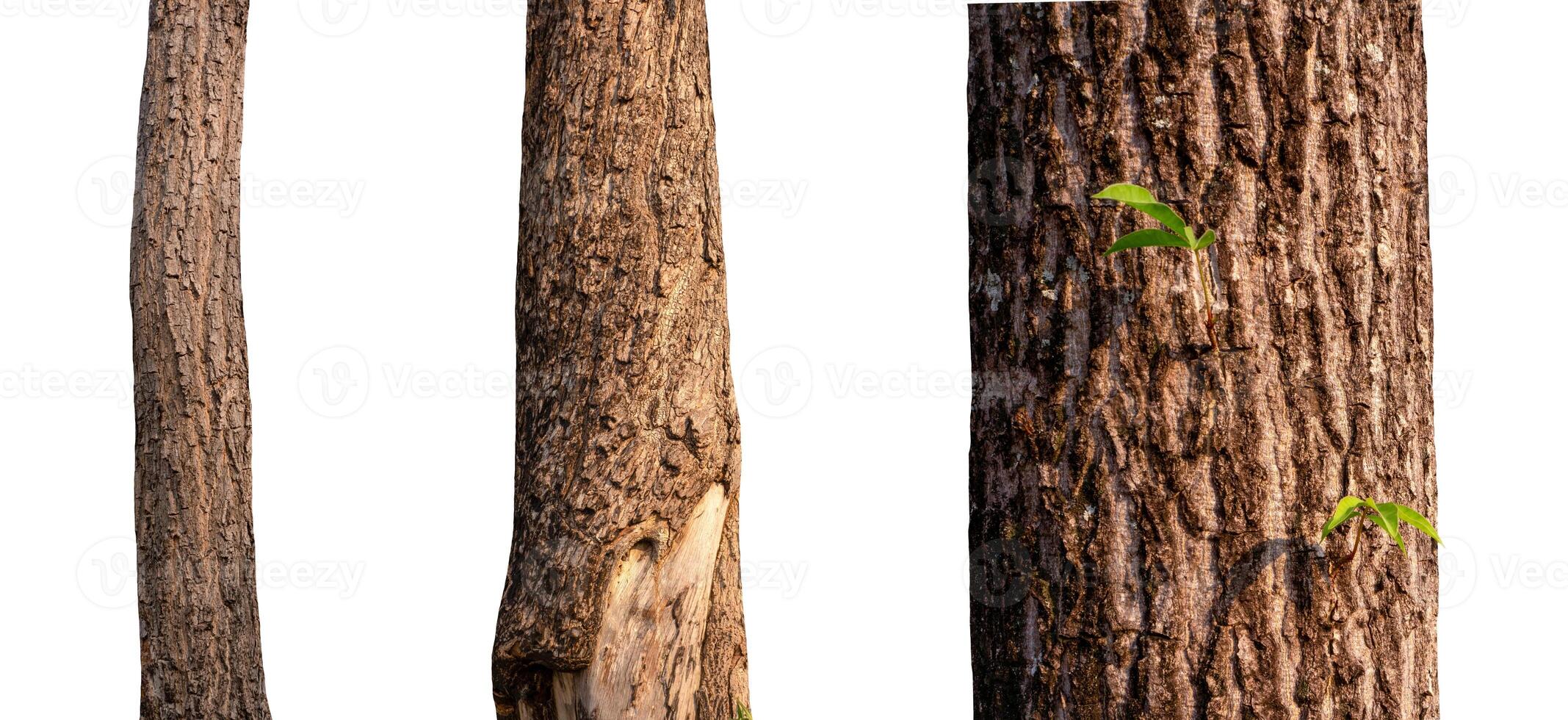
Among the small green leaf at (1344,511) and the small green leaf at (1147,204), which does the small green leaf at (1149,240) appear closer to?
the small green leaf at (1147,204)

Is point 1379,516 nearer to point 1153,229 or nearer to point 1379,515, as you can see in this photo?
point 1379,515

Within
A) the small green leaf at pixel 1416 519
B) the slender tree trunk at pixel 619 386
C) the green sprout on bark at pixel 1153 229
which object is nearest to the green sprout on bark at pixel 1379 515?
the small green leaf at pixel 1416 519

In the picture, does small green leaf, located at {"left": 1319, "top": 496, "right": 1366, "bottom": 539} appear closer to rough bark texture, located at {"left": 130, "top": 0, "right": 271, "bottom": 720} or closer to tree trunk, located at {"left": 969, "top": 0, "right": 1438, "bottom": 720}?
tree trunk, located at {"left": 969, "top": 0, "right": 1438, "bottom": 720}

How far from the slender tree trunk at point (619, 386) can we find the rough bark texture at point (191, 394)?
2123mm

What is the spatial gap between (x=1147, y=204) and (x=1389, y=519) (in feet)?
1.98

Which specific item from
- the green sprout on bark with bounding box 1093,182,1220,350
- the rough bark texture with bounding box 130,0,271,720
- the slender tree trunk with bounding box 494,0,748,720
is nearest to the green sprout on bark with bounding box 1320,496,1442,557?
the green sprout on bark with bounding box 1093,182,1220,350

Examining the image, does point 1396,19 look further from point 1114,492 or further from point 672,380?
point 672,380

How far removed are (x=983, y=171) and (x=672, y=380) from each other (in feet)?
7.88

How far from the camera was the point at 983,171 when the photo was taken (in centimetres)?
229

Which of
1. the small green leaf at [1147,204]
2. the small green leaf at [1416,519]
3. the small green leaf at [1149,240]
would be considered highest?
the small green leaf at [1147,204]

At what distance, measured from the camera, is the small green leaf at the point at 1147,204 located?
1999 millimetres

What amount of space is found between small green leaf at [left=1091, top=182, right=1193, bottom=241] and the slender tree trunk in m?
2.64

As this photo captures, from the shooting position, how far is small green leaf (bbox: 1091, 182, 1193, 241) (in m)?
2.00

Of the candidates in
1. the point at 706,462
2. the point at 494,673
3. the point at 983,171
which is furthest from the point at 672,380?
the point at 983,171
